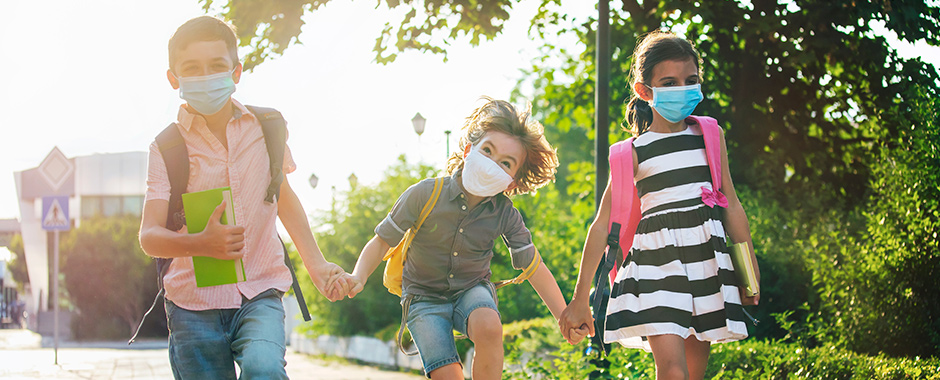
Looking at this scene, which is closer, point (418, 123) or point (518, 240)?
point (518, 240)

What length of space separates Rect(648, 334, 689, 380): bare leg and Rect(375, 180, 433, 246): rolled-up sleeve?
1.22m

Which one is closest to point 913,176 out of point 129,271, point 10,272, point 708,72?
point 708,72

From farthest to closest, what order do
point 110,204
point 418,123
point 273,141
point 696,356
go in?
point 110,204
point 418,123
point 696,356
point 273,141

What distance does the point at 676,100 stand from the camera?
4.06 m

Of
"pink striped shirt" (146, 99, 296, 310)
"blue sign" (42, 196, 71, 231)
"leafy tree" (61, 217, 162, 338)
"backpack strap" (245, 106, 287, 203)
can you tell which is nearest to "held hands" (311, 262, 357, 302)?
"pink striped shirt" (146, 99, 296, 310)

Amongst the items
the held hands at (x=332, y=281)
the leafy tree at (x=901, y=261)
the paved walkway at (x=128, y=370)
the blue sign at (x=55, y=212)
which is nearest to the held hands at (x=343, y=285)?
the held hands at (x=332, y=281)

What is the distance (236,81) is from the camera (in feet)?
11.7

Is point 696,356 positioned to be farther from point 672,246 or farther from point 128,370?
point 128,370

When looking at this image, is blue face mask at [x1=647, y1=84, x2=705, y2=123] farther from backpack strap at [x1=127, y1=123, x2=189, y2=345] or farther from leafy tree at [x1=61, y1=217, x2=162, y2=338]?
leafy tree at [x1=61, y1=217, x2=162, y2=338]

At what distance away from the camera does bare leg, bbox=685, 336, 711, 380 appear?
4.03 metres

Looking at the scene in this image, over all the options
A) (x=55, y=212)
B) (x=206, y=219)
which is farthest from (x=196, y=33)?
(x=55, y=212)

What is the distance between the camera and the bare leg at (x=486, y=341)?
3.96 metres

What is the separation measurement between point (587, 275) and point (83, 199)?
4334cm

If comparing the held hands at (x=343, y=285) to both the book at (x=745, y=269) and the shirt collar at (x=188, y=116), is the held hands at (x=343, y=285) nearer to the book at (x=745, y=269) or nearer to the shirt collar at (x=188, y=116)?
the shirt collar at (x=188, y=116)
